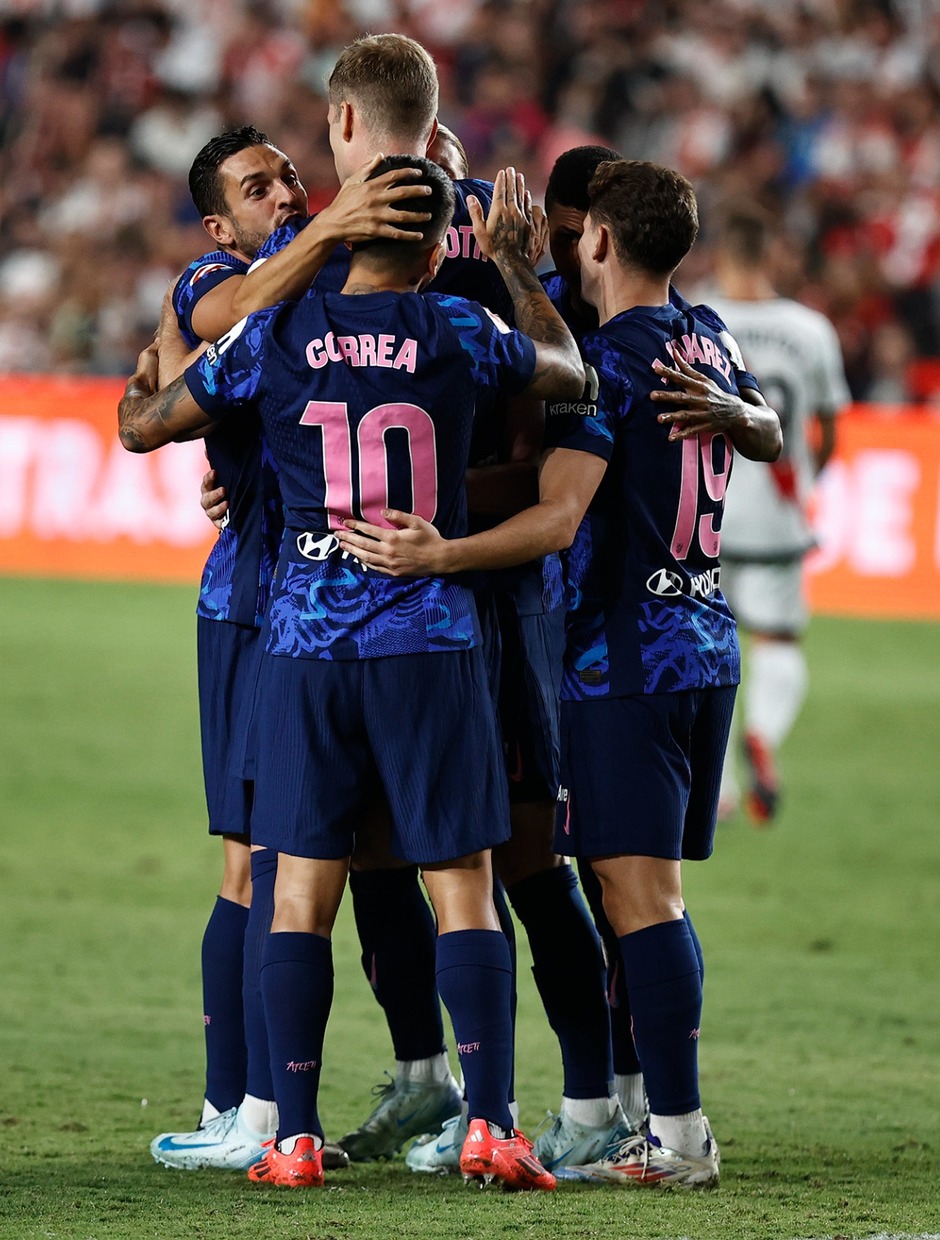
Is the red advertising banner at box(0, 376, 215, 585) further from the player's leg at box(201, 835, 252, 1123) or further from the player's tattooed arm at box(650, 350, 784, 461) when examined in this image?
the player's tattooed arm at box(650, 350, 784, 461)

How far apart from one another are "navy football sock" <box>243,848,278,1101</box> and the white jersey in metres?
5.24

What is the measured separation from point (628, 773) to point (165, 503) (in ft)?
33.6

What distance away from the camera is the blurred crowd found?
1619 centimetres

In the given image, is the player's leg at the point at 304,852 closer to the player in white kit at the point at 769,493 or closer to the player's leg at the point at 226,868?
the player's leg at the point at 226,868

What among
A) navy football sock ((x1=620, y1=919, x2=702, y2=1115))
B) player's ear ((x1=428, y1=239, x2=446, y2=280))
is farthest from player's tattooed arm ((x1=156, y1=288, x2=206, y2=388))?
navy football sock ((x1=620, y1=919, x2=702, y2=1115))

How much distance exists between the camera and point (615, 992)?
4.27 metres

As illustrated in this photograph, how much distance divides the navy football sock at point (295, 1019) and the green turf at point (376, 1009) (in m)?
0.16

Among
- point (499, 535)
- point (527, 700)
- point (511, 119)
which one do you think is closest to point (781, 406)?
point (527, 700)

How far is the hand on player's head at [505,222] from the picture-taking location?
3.85 meters

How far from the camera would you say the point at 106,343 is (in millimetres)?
15797

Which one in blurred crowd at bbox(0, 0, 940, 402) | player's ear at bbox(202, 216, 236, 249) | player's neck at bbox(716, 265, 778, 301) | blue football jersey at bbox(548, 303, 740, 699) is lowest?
blue football jersey at bbox(548, 303, 740, 699)

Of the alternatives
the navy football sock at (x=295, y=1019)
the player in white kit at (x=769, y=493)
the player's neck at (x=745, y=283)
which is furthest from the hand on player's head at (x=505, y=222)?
the player's neck at (x=745, y=283)

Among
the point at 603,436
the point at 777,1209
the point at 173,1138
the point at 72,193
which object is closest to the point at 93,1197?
the point at 173,1138

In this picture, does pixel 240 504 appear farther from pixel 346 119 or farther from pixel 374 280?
pixel 346 119
